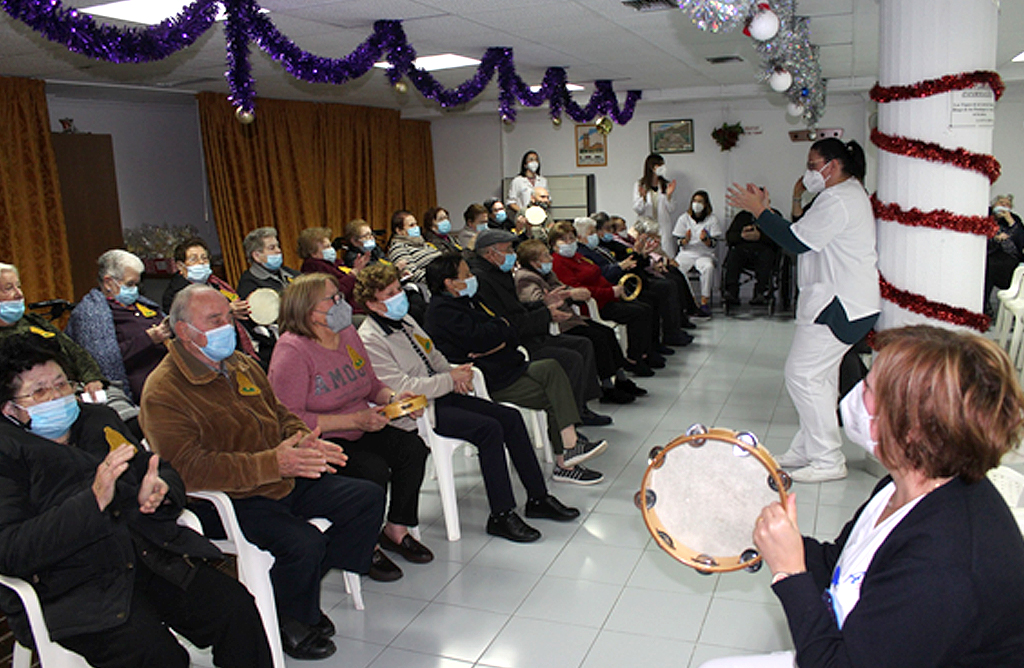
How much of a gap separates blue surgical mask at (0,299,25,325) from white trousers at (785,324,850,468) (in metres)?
3.81

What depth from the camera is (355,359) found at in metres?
3.33

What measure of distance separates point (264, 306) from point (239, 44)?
4.92ft

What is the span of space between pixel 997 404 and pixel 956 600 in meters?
0.33

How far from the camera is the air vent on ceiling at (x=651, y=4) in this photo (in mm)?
4750

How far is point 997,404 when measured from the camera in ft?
4.28

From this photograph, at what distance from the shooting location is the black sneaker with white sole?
4145 millimetres

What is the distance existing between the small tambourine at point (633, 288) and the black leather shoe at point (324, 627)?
399cm

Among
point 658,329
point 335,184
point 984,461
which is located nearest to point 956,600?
point 984,461

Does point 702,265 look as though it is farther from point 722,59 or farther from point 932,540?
point 932,540

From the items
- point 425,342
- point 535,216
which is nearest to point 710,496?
point 425,342

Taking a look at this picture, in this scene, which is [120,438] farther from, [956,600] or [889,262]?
[889,262]

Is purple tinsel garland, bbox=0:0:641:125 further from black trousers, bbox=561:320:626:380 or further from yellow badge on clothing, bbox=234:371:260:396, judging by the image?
black trousers, bbox=561:320:626:380

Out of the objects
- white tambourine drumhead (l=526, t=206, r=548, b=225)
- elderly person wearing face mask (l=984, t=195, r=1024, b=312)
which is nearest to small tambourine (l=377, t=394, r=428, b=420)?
white tambourine drumhead (l=526, t=206, r=548, b=225)

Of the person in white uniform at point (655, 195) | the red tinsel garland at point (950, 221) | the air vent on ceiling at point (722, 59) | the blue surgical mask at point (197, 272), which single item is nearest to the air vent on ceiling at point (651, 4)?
the red tinsel garland at point (950, 221)
